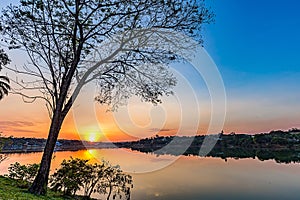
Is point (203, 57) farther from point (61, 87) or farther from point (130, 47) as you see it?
point (61, 87)

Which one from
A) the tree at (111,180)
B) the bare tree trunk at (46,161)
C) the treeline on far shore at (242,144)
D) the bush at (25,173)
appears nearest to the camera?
the bare tree trunk at (46,161)

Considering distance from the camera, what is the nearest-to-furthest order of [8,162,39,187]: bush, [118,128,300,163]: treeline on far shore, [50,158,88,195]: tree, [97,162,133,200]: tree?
1. [8,162,39,187]: bush
2. [50,158,88,195]: tree
3. [97,162,133,200]: tree
4. [118,128,300,163]: treeline on far shore

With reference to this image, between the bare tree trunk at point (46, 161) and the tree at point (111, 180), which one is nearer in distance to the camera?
the bare tree trunk at point (46, 161)

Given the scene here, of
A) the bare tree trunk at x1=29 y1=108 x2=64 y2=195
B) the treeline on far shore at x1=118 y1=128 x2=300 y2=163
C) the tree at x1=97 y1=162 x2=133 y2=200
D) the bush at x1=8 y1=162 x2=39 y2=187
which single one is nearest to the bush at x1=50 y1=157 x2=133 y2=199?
the tree at x1=97 y1=162 x2=133 y2=200

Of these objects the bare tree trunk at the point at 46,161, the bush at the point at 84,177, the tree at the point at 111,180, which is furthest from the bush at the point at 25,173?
the tree at the point at 111,180

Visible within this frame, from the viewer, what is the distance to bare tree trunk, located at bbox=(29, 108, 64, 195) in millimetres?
7668

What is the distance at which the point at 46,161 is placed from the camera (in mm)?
7812

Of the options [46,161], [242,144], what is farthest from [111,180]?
[242,144]

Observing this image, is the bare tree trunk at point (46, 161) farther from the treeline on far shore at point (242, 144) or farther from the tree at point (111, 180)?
the treeline on far shore at point (242, 144)

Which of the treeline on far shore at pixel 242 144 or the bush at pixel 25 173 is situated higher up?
the treeline on far shore at pixel 242 144

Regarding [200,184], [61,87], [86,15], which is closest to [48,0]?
[86,15]

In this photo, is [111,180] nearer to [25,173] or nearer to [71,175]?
[71,175]

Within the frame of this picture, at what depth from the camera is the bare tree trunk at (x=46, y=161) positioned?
7.67m

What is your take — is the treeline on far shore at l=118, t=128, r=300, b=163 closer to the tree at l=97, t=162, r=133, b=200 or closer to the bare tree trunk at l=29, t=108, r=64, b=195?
the tree at l=97, t=162, r=133, b=200
